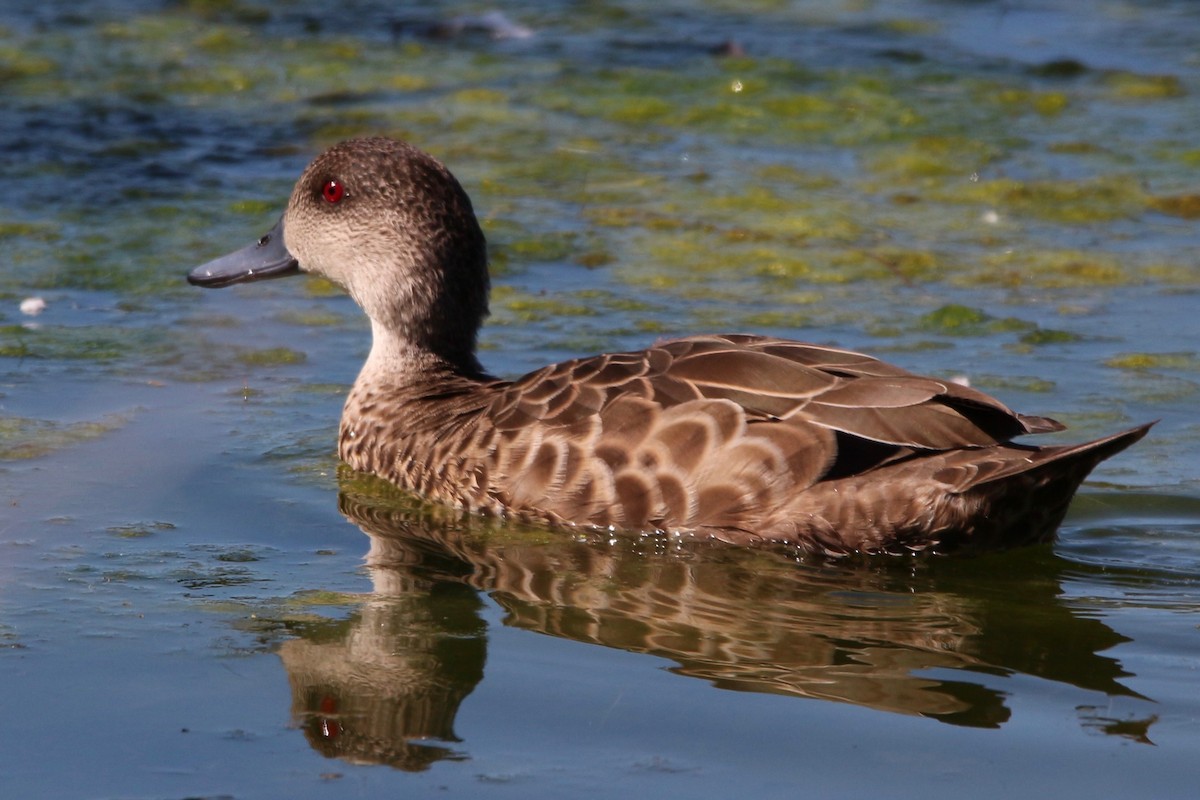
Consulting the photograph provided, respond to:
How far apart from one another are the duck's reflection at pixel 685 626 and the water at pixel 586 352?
2 centimetres

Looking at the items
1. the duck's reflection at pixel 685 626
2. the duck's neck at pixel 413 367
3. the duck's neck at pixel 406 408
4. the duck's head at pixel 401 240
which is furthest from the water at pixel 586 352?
the duck's head at pixel 401 240

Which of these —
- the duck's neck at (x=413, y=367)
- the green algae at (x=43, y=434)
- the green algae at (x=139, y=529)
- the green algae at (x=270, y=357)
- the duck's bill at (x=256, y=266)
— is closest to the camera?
the green algae at (x=139, y=529)

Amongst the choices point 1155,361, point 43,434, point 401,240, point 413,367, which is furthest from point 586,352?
point 1155,361

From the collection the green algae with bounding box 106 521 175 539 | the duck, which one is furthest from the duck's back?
the green algae with bounding box 106 521 175 539

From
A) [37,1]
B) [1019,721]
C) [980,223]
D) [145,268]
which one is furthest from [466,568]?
[37,1]

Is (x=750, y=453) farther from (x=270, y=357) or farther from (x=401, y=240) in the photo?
(x=270, y=357)

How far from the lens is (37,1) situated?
1341 centimetres

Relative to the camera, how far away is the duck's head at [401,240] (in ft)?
Result: 22.7

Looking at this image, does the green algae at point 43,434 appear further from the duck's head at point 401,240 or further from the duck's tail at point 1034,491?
the duck's tail at point 1034,491

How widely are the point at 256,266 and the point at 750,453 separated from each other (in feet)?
8.42

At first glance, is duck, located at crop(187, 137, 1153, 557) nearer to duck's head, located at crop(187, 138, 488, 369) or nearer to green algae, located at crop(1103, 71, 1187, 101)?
duck's head, located at crop(187, 138, 488, 369)

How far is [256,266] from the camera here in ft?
24.0

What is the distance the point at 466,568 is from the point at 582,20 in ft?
27.0

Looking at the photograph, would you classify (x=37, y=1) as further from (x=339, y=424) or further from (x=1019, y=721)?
(x=1019, y=721)
